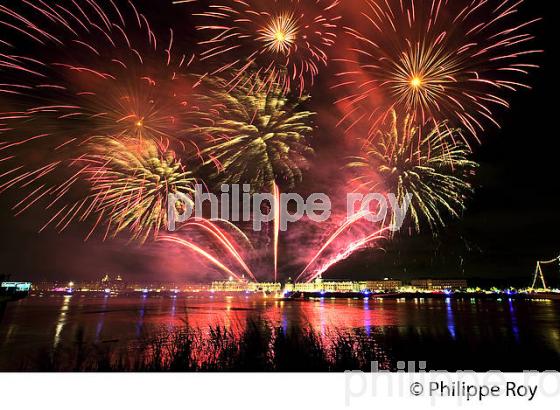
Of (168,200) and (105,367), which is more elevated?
(168,200)

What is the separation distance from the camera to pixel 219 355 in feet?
44.0

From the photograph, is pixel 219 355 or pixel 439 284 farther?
pixel 439 284

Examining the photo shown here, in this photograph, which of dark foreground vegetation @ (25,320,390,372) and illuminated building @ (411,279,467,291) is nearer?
dark foreground vegetation @ (25,320,390,372)

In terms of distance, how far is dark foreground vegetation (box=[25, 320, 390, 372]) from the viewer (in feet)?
39.5

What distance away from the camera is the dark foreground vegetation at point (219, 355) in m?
12.0

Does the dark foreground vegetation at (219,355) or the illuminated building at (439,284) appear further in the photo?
the illuminated building at (439,284)

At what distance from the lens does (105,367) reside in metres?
12.3
